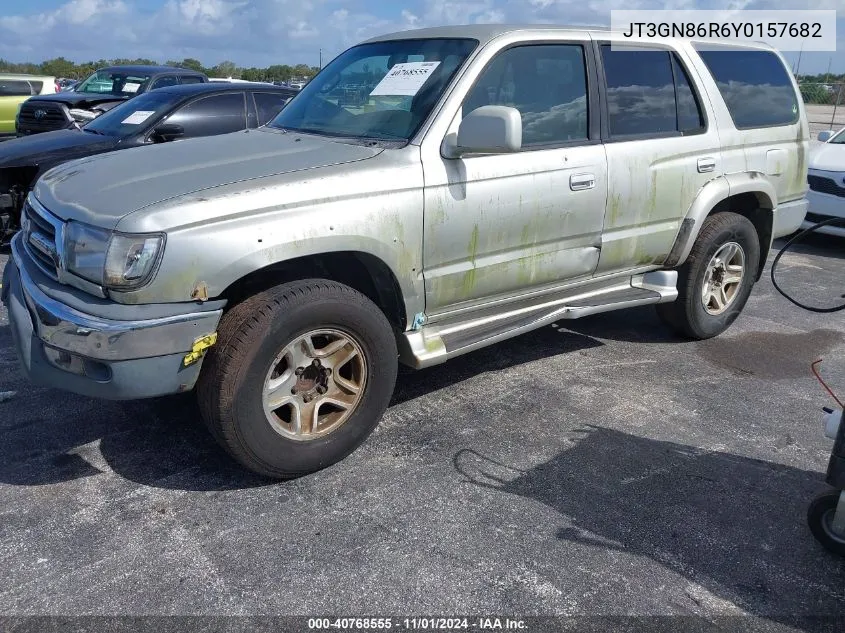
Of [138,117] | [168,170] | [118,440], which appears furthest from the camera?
[138,117]

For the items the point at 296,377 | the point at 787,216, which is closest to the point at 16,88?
the point at 296,377

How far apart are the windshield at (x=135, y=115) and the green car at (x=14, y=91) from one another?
8.28 metres

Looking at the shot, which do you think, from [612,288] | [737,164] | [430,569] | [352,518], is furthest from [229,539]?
[737,164]

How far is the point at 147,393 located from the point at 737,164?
3.89 m

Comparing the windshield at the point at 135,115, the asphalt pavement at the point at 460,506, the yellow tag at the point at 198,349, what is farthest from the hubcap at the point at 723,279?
the windshield at the point at 135,115

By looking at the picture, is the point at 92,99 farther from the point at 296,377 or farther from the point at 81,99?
the point at 296,377

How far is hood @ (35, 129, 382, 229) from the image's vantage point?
2.92m

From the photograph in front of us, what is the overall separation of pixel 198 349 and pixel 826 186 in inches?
303

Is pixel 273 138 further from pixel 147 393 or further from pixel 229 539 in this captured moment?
pixel 229 539

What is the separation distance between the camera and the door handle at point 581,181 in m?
3.89

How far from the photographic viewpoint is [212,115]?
296 inches

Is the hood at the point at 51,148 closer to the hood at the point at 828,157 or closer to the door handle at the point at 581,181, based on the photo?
the door handle at the point at 581,181

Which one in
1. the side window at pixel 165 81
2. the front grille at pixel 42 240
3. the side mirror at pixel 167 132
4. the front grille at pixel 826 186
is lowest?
the front grille at pixel 826 186

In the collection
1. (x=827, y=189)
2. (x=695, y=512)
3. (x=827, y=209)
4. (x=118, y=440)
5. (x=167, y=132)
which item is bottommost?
(x=695, y=512)
